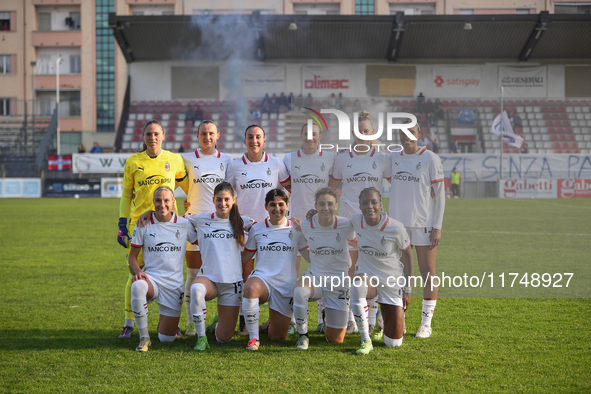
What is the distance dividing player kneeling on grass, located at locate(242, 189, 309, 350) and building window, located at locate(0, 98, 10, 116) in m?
35.3

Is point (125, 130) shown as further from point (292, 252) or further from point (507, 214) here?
point (292, 252)

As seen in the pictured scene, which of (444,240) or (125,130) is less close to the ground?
(125,130)

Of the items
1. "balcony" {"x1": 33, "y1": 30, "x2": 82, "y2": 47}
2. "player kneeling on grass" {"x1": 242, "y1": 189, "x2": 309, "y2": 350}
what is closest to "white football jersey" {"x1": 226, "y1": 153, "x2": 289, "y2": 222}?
"player kneeling on grass" {"x1": 242, "y1": 189, "x2": 309, "y2": 350}

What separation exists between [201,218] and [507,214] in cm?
1271

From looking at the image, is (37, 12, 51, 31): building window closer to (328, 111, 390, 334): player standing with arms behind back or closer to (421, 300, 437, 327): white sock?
(328, 111, 390, 334): player standing with arms behind back

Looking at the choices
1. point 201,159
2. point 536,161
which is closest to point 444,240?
point 201,159

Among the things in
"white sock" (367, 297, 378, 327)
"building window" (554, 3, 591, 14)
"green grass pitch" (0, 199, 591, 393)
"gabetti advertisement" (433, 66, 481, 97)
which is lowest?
"green grass pitch" (0, 199, 591, 393)

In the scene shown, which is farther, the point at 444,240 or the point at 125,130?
the point at 125,130

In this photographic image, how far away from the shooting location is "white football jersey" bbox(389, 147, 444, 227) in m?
4.57

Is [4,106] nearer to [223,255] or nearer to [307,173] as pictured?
[307,173]

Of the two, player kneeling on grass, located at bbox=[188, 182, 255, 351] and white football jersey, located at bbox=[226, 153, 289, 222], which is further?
white football jersey, located at bbox=[226, 153, 289, 222]

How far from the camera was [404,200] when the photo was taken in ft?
15.2

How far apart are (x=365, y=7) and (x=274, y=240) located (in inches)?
1205

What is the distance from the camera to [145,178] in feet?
14.9
